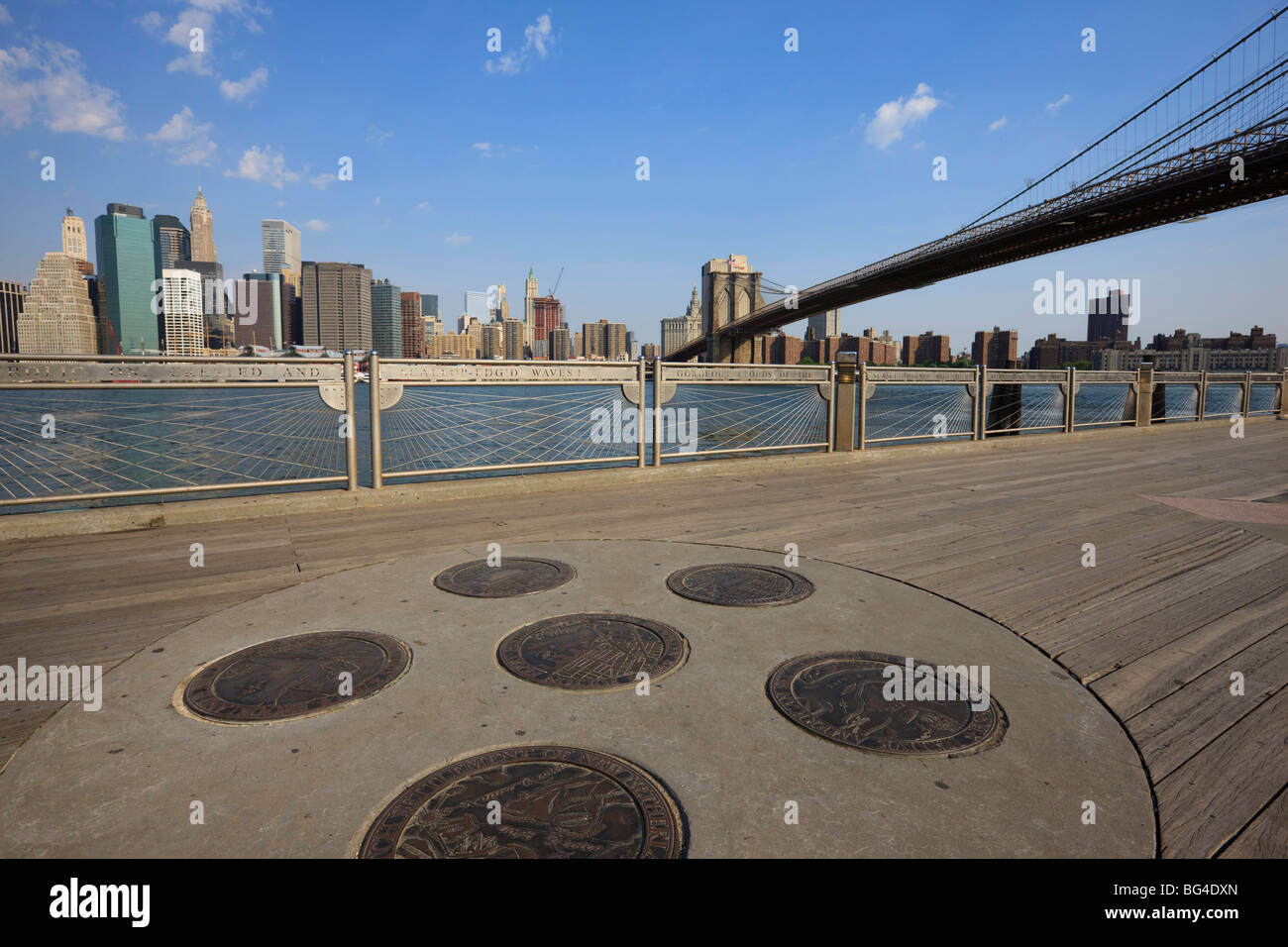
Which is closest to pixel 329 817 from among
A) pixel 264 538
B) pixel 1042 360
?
pixel 264 538

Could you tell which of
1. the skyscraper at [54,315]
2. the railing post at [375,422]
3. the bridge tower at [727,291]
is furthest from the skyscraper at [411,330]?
the railing post at [375,422]

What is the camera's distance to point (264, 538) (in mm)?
5367

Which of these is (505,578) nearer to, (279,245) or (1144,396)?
(1144,396)

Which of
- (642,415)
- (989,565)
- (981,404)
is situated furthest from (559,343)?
(989,565)

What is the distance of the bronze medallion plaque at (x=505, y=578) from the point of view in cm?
409

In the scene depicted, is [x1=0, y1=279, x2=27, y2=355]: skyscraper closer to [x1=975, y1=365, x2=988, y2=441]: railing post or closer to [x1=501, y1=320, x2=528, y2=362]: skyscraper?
[x1=501, y1=320, x2=528, y2=362]: skyscraper

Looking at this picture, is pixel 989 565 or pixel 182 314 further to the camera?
pixel 182 314

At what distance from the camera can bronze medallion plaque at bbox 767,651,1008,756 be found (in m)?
2.42

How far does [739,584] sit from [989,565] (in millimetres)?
1883

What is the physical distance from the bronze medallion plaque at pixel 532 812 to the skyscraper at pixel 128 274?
50.3m

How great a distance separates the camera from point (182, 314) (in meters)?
71.6

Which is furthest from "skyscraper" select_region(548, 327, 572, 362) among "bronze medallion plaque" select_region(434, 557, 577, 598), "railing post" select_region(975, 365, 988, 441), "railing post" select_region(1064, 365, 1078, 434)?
"bronze medallion plaque" select_region(434, 557, 577, 598)

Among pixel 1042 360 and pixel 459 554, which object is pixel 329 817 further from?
pixel 1042 360
